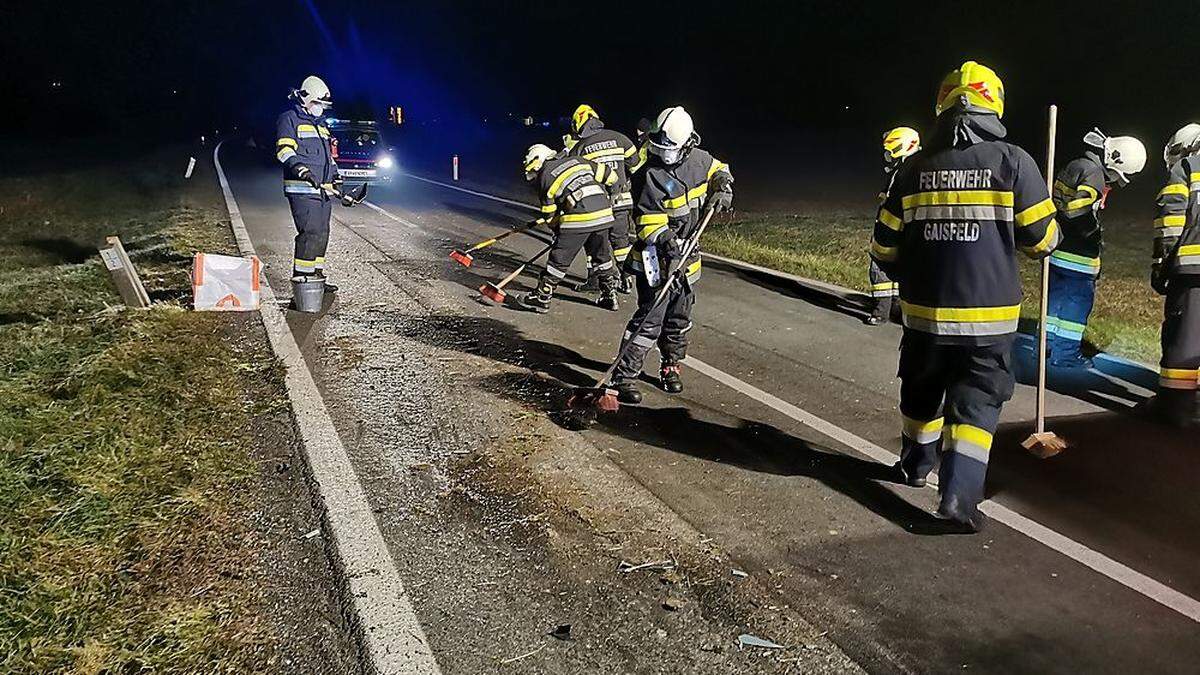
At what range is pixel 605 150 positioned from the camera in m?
8.68

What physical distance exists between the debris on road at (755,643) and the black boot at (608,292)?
5.64m

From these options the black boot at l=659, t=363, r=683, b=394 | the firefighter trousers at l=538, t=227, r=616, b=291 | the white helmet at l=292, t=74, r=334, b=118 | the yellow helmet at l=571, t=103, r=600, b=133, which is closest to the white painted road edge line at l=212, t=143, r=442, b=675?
the black boot at l=659, t=363, r=683, b=394

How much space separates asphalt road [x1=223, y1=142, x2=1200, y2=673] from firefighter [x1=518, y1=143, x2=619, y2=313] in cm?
57

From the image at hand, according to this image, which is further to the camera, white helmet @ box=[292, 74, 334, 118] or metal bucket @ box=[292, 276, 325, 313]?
white helmet @ box=[292, 74, 334, 118]

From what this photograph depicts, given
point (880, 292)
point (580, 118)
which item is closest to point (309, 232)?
point (580, 118)

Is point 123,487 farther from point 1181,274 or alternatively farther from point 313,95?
point 1181,274

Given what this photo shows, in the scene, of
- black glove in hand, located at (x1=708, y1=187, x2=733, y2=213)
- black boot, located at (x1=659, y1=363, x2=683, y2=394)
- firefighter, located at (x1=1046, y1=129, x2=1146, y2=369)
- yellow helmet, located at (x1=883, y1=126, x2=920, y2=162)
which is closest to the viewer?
black glove in hand, located at (x1=708, y1=187, x2=733, y2=213)

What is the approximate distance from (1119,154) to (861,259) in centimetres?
521

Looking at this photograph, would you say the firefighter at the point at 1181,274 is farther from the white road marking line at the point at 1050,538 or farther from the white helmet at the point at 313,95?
the white helmet at the point at 313,95

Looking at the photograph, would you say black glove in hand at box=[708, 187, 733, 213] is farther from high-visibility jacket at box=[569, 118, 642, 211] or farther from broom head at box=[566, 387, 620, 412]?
high-visibility jacket at box=[569, 118, 642, 211]

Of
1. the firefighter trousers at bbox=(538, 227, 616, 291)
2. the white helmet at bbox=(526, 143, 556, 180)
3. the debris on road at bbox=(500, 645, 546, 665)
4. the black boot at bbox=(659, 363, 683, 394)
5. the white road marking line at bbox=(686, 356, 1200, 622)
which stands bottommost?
the debris on road at bbox=(500, 645, 546, 665)

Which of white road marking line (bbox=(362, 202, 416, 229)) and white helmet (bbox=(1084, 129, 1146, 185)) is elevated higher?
white helmet (bbox=(1084, 129, 1146, 185))

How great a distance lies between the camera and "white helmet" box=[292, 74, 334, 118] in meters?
8.33

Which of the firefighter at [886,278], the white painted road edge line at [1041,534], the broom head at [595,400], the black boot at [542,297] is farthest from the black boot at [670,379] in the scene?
the firefighter at [886,278]
